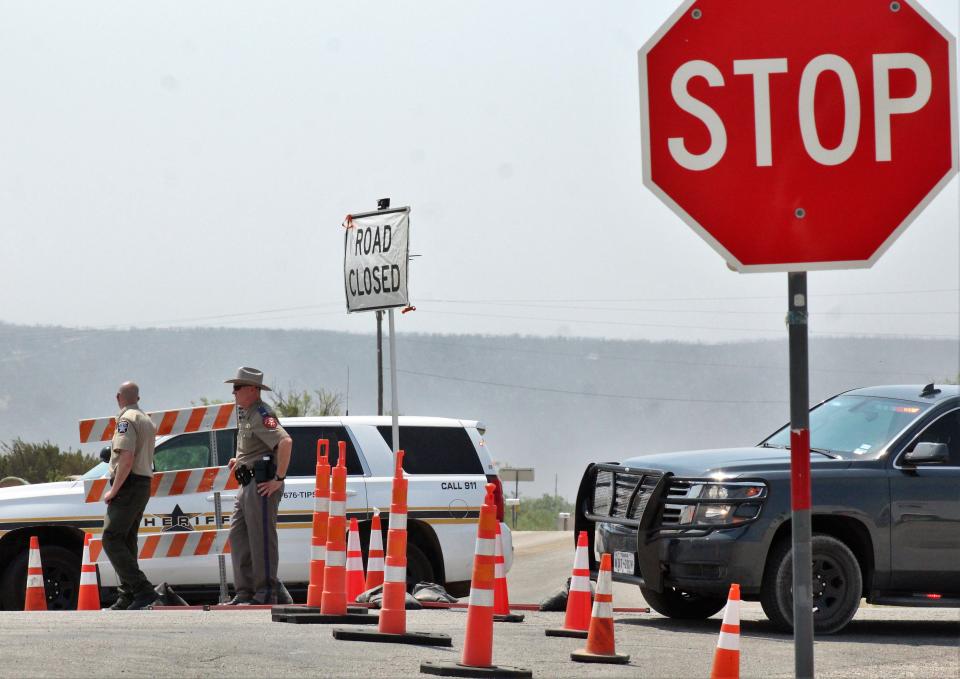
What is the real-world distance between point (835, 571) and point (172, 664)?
209 inches

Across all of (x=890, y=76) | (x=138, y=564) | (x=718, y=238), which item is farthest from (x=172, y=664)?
(x=138, y=564)

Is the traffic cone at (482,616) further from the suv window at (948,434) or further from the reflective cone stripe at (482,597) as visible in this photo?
the suv window at (948,434)

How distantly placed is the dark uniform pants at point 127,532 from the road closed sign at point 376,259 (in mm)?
3324

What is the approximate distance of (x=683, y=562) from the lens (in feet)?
35.2

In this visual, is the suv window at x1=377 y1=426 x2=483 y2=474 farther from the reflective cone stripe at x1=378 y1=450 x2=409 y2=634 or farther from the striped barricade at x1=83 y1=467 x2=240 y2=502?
the reflective cone stripe at x1=378 y1=450 x2=409 y2=634

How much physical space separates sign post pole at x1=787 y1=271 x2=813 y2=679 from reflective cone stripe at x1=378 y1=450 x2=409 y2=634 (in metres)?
4.12

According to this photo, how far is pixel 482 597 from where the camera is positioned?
7602 millimetres

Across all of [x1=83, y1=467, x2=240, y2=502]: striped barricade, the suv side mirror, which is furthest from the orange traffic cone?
the suv side mirror

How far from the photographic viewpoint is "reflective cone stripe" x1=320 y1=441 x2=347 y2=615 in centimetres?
972

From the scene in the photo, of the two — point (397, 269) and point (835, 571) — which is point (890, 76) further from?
point (397, 269)

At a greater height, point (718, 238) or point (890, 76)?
point (890, 76)

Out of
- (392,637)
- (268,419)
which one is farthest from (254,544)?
(392,637)

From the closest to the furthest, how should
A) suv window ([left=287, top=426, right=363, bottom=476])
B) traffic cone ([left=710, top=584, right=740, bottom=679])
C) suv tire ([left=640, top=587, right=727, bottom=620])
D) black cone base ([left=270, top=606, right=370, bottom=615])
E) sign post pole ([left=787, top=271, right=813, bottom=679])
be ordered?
1. sign post pole ([left=787, top=271, right=813, bottom=679])
2. traffic cone ([left=710, top=584, right=740, bottom=679])
3. black cone base ([left=270, top=606, right=370, bottom=615])
4. suv tire ([left=640, top=587, right=727, bottom=620])
5. suv window ([left=287, top=426, right=363, bottom=476])

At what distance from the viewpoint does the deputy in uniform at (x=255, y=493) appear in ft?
40.3
